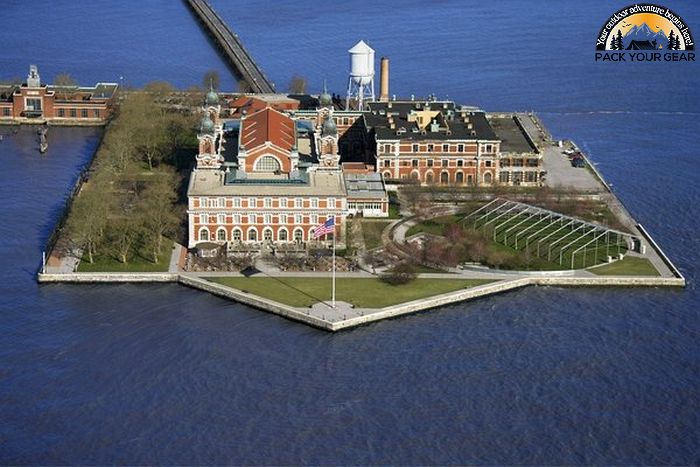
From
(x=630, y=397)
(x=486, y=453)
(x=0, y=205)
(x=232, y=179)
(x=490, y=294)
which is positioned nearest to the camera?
(x=486, y=453)

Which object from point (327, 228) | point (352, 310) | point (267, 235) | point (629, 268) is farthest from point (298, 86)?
point (352, 310)

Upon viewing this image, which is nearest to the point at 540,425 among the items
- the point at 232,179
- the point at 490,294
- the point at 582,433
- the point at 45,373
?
the point at 582,433

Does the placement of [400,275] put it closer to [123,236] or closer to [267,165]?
[267,165]

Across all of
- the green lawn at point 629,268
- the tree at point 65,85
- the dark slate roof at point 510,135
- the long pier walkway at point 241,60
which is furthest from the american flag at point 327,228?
the long pier walkway at point 241,60

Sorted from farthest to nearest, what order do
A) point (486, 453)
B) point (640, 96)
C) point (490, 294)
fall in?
1. point (640, 96)
2. point (490, 294)
3. point (486, 453)

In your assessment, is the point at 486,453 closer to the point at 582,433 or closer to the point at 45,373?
the point at 582,433

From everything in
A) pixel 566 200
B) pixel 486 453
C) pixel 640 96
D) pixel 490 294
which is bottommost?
pixel 486 453

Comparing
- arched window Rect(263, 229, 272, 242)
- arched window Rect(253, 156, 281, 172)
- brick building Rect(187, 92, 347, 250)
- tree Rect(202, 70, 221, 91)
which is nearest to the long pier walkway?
tree Rect(202, 70, 221, 91)
